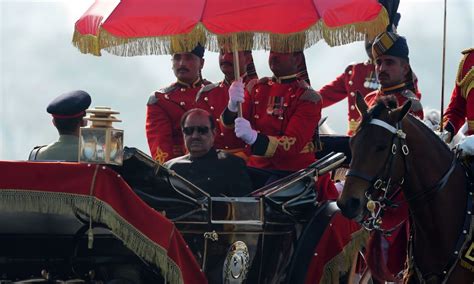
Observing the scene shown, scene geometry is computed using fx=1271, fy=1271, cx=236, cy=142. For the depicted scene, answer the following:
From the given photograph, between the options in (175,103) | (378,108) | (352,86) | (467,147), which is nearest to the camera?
(378,108)

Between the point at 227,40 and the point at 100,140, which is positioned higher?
the point at 227,40

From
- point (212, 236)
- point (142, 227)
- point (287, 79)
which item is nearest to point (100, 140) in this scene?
point (142, 227)

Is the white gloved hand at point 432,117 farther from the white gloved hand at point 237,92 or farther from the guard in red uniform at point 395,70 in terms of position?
the white gloved hand at point 237,92

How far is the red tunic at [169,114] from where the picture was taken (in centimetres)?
1027

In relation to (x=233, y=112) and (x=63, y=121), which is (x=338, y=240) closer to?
(x=233, y=112)

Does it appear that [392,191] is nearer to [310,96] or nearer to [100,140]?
[100,140]

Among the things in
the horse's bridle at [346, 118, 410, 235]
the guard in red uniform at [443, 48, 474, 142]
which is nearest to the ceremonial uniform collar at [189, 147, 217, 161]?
the horse's bridle at [346, 118, 410, 235]

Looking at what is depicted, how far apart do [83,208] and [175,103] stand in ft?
11.2

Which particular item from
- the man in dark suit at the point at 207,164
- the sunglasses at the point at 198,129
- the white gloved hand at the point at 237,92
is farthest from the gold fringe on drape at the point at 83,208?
the white gloved hand at the point at 237,92

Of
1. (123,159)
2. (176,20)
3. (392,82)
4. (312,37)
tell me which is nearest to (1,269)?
(123,159)

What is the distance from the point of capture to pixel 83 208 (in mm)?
7051

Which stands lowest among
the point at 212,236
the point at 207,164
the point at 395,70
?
the point at 212,236

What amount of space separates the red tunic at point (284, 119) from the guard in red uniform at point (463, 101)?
998 millimetres

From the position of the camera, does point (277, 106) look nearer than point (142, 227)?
No
